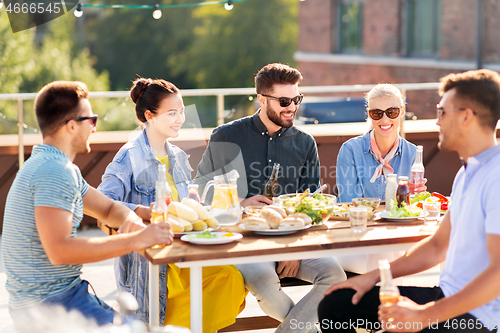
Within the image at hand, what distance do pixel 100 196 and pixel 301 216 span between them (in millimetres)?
914

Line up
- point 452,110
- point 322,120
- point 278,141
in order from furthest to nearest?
1. point 322,120
2. point 278,141
3. point 452,110

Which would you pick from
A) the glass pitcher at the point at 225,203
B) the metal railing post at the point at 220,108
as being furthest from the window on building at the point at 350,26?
the glass pitcher at the point at 225,203

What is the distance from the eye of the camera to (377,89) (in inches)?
141

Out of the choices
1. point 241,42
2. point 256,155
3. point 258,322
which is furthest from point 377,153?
point 241,42

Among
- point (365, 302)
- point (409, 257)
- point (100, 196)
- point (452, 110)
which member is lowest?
point (365, 302)

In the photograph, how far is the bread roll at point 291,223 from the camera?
8.46 ft

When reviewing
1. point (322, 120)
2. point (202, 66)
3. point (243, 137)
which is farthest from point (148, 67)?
point (243, 137)

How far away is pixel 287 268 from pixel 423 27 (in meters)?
12.4

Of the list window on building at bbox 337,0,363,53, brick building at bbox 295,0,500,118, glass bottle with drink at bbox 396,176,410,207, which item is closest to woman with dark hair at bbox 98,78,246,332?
glass bottle with drink at bbox 396,176,410,207

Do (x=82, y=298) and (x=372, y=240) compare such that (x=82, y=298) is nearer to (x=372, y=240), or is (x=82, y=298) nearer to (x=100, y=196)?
(x=100, y=196)

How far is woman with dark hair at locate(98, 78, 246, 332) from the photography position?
287cm

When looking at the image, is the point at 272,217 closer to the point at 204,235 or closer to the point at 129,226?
the point at 204,235

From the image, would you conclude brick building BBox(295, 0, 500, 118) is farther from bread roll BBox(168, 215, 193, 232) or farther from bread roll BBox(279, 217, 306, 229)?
bread roll BBox(168, 215, 193, 232)

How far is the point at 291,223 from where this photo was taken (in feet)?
8.48
